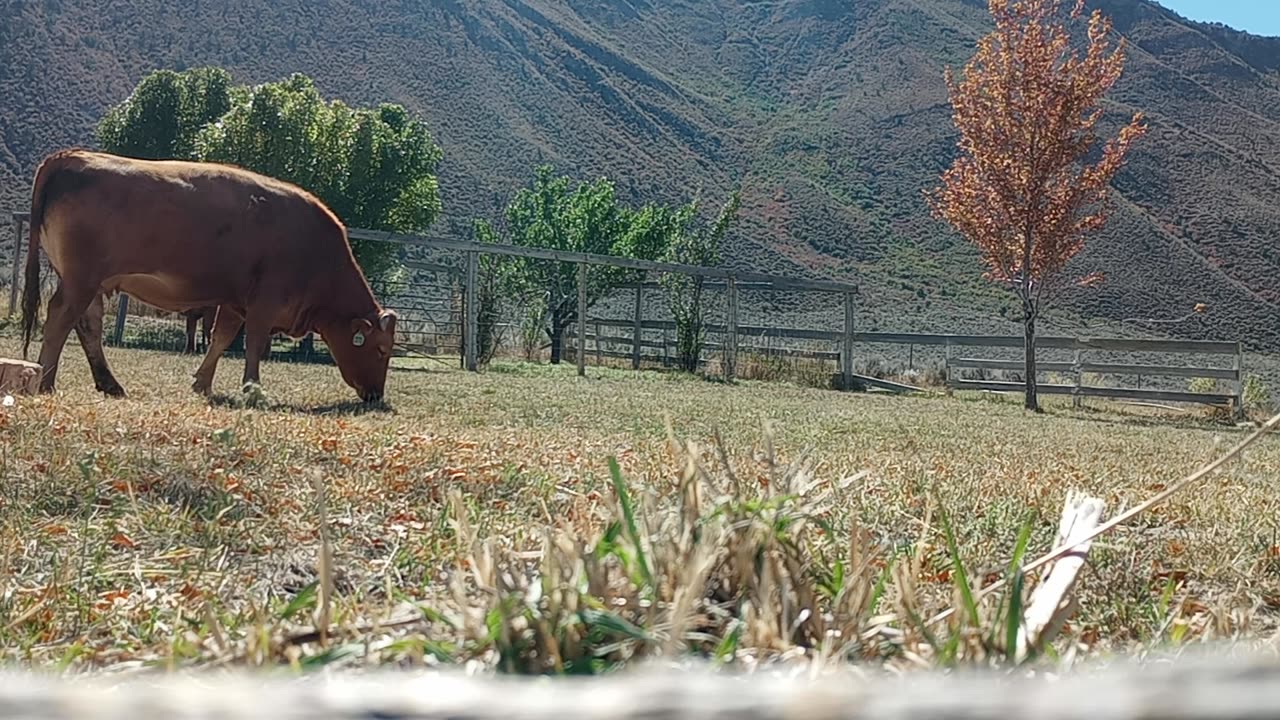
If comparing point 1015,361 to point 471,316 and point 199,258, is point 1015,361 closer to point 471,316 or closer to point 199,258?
point 471,316

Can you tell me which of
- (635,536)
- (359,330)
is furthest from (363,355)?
(635,536)

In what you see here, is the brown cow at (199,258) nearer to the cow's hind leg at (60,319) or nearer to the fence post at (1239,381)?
the cow's hind leg at (60,319)

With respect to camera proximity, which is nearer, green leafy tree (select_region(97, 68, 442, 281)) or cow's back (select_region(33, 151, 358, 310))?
cow's back (select_region(33, 151, 358, 310))

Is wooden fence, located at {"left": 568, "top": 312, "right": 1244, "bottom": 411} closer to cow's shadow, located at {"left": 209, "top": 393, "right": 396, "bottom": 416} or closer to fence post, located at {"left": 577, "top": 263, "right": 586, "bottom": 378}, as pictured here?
fence post, located at {"left": 577, "top": 263, "right": 586, "bottom": 378}

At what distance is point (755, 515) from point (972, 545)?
1.51 metres

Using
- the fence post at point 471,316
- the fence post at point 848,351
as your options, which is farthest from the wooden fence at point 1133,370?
the fence post at point 471,316

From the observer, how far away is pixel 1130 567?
263 cm

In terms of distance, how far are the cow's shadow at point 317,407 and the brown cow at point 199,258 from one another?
1.15 ft

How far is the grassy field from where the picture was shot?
1.31 metres

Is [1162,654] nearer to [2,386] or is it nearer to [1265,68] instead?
[2,386]

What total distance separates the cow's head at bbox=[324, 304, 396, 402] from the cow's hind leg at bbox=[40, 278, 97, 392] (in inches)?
70.4

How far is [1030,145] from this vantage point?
15.8 meters

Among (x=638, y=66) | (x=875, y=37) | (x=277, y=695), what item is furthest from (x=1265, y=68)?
(x=277, y=695)

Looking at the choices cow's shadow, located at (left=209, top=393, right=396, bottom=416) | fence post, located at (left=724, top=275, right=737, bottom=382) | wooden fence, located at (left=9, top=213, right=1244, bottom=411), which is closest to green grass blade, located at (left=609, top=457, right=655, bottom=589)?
cow's shadow, located at (left=209, top=393, right=396, bottom=416)
